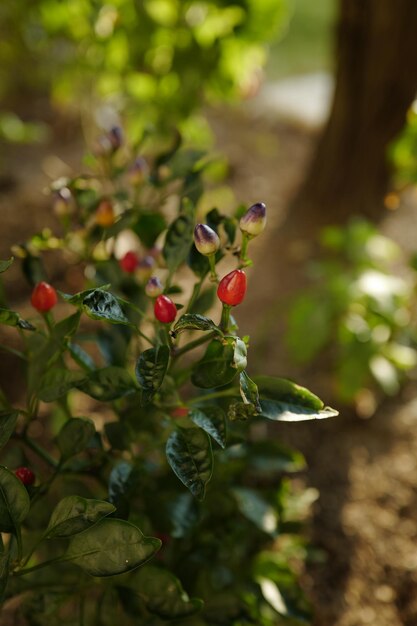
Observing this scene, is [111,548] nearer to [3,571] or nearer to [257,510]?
[3,571]

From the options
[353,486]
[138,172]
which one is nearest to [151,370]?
[138,172]

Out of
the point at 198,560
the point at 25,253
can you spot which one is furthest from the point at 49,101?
the point at 198,560

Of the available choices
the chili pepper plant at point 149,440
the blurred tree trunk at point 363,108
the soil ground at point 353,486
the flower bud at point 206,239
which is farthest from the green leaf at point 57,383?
the blurred tree trunk at point 363,108

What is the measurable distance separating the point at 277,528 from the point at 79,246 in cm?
58

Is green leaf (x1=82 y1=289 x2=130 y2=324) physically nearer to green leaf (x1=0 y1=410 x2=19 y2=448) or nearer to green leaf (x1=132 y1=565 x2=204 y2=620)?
green leaf (x1=0 y1=410 x2=19 y2=448)

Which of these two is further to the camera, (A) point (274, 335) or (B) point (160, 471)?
(A) point (274, 335)

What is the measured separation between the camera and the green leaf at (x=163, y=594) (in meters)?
0.76

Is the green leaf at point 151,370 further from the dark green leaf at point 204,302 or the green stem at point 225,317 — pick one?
the dark green leaf at point 204,302

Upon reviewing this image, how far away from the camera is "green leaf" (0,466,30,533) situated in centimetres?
65

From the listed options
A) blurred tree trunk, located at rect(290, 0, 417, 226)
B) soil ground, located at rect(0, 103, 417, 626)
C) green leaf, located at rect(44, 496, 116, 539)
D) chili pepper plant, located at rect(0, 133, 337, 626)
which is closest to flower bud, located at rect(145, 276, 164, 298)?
chili pepper plant, located at rect(0, 133, 337, 626)

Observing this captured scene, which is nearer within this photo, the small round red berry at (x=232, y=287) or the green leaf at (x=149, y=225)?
the small round red berry at (x=232, y=287)

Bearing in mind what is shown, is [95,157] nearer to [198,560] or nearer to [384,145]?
[198,560]

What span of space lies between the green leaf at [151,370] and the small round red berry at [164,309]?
0.03 m

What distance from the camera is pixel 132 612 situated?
2.76 feet
